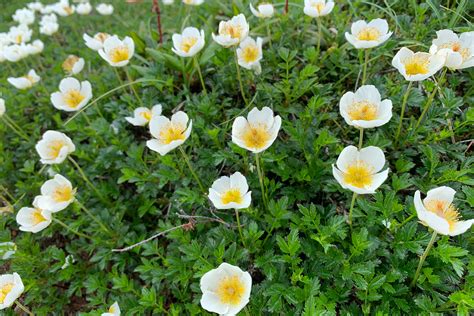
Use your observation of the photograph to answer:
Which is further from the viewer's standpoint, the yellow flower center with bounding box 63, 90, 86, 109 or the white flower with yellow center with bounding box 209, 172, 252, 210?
the yellow flower center with bounding box 63, 90, 86, 109

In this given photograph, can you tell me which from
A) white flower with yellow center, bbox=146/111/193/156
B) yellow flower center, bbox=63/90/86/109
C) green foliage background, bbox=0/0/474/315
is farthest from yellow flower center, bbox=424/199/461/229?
yellow flower center, bbox=63/90/86/109

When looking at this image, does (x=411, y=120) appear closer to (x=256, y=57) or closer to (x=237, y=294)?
(x=256, y=57)

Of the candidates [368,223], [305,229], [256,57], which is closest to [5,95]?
[256,57]

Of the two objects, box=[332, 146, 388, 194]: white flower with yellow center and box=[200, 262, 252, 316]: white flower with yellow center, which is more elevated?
box=[332, 146, 388, 194]: white flower with yellow center

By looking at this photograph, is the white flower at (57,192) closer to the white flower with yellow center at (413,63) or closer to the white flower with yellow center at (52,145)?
the white flower with yellow center at (52,145)

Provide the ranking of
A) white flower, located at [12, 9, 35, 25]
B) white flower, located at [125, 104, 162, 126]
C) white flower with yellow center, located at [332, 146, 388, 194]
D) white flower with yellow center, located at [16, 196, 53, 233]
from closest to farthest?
white flower with yellow center, located at [332, 146, 388, 194]
white flower with yellow center, located at [16, 196, 53, 233]
white flower, located at [125, 104, 162, 126]
white flower, located at [12, 9, 35, 25]

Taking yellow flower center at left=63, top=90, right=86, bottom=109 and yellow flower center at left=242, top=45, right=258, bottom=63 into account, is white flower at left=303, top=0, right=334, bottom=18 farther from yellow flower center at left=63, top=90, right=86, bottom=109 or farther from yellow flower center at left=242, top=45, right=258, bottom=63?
Answer: yellow flower center at left=63, top=90, right=86, bottom=109
